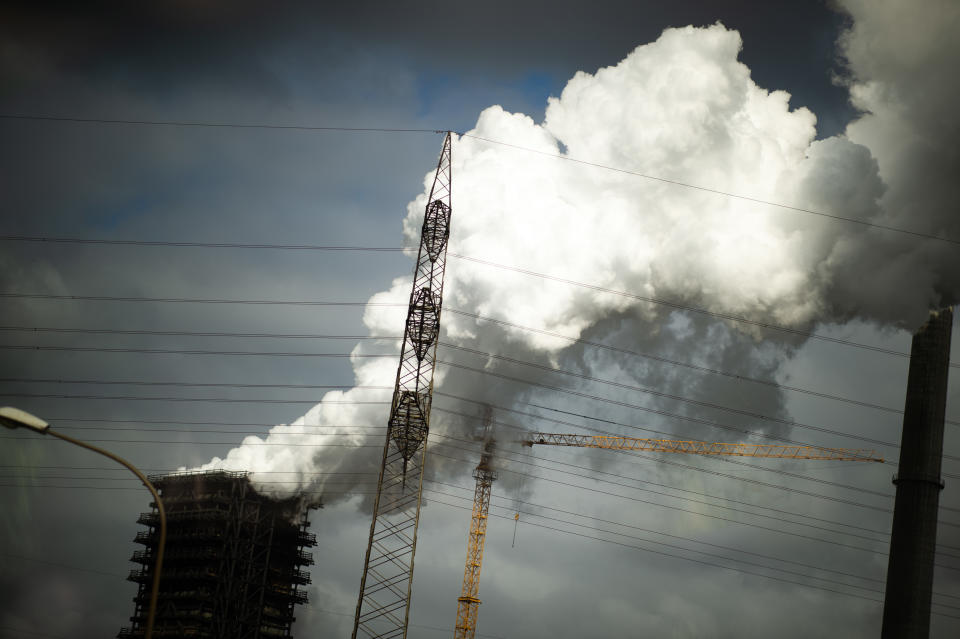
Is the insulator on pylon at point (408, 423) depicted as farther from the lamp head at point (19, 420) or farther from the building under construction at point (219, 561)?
the building under construction at point (219, 561)

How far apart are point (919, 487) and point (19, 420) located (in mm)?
42950

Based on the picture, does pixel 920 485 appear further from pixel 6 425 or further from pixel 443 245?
pixel 6 425

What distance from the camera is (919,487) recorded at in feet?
151

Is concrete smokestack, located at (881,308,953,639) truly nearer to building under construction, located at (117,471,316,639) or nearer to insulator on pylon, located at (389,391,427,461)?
insulator on pylon, located at (389,391,427,461)

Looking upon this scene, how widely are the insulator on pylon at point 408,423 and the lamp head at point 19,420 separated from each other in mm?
25793

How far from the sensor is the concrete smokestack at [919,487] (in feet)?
148

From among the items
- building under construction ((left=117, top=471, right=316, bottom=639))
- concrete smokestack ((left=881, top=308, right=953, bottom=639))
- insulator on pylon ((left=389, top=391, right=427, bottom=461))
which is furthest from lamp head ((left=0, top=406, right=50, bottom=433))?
building under construction ((left=117, top=471, right=316, bottom=639))

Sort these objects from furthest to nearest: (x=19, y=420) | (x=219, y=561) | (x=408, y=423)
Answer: (x=219, y=561) < (x=408, y=423) < (x=19, y=420)

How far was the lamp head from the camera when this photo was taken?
18.1 meters

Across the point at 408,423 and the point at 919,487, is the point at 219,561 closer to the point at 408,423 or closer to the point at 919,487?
the point at 408,423

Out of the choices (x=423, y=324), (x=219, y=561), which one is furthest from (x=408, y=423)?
(x=219, y=561)

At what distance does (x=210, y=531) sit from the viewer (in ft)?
245

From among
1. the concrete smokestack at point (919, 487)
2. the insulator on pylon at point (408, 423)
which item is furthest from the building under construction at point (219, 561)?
the concrete smokestack at point (919, 487)

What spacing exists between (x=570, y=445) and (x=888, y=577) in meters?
43.3
